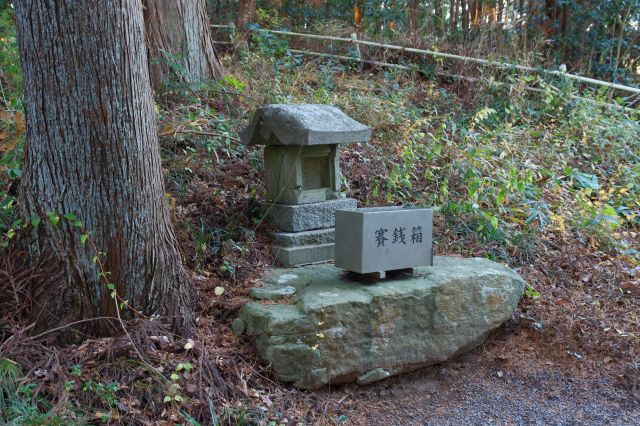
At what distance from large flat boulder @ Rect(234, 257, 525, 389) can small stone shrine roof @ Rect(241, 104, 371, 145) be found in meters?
0.94

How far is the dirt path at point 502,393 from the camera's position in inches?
163

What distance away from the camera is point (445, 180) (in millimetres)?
6195

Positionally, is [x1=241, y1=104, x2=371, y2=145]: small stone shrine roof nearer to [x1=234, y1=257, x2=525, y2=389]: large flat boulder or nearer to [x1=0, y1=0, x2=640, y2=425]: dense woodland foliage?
[x1=0, y1=0, x2=640, y2=425]: dense woodland foliage

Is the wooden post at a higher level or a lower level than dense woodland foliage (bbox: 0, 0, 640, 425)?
higher

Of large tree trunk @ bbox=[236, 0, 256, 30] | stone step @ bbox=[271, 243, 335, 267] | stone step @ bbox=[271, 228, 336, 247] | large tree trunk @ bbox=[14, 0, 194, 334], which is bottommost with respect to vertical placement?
stone step @ bbox=[271, 243, 335, 267]

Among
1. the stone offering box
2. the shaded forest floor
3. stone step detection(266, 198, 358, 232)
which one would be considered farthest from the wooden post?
the stone offering box

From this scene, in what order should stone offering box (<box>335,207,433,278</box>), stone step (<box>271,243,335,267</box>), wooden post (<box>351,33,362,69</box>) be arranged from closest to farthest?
stone offering box (<box>335,207,433,278</box>)
stone step (<box>271,243,335,267</box>)
wooden post (<box>351,33,362,69</box>)

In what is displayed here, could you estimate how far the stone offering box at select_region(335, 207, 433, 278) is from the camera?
13.6ft

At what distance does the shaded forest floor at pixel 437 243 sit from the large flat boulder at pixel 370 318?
14 centimetres

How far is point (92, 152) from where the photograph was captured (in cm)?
351

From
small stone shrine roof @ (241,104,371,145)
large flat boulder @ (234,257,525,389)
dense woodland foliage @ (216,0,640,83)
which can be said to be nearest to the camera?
large flat boulder @ (234,257,525,389)

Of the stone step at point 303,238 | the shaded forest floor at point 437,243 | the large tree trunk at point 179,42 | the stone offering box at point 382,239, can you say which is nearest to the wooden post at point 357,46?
the shaded forest floor at point 437,243

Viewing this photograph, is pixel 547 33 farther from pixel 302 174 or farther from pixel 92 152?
pixel 92 152

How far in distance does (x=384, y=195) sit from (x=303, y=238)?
1.46 meters
